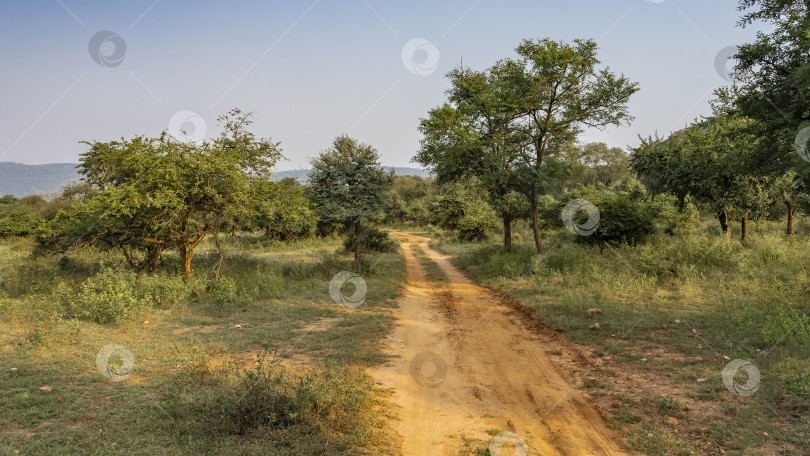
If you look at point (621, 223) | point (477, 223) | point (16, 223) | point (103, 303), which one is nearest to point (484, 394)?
point (103, 303)

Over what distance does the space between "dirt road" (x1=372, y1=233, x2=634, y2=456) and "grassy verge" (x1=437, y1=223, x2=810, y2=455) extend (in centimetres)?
58

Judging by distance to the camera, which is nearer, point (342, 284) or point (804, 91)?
point (804, 91)

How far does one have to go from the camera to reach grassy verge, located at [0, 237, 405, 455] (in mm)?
4719

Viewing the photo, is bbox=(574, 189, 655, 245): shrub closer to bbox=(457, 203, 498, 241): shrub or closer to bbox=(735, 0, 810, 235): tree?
bbox=(735, 0, 810, 235): tree

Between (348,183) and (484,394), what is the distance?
13.2 meters

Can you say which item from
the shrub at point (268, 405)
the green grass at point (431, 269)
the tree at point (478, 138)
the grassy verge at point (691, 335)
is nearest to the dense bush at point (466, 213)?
the green grass at point (431, 269)

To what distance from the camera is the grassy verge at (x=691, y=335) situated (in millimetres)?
5020

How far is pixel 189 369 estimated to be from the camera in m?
6.43

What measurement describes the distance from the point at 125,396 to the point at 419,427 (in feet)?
14.0

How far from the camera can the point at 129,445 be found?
4.48 meters

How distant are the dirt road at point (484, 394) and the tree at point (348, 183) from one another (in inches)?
290

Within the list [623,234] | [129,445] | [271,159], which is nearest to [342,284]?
[271,159]

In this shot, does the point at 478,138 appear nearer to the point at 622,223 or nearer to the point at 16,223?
the point at 622,223

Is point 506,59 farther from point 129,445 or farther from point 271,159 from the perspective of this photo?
point 129,445
